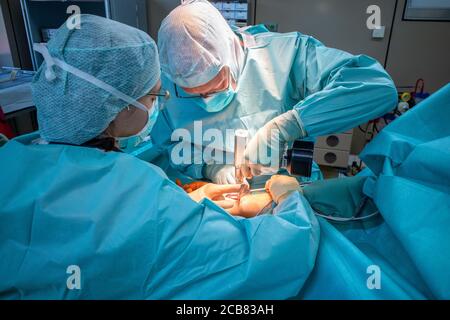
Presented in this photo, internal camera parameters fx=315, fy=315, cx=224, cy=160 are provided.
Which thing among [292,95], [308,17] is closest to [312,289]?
[292,95]

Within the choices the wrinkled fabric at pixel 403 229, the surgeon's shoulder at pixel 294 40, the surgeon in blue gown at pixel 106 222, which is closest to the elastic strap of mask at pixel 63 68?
the surgeon in blue gown at pixel 106 222

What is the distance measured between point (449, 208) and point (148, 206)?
62cm

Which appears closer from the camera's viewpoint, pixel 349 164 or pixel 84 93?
pixel 84 93

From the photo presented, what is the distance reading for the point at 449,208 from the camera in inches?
25.5

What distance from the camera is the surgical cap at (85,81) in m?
0.73

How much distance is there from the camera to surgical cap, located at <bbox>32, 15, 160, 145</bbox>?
0.73 metres

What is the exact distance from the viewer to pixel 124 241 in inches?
24.3

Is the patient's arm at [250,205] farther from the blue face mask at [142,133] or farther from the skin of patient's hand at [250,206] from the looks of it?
the blue face mask at [142,133]

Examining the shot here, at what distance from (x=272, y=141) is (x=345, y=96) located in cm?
30

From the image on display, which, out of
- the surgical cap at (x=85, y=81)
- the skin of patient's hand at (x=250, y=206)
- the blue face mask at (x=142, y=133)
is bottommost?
the skin of patient's hand at (x=250, y=206)

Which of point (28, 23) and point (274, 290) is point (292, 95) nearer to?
point (274, 290)

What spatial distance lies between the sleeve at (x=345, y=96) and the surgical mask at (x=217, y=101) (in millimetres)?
273

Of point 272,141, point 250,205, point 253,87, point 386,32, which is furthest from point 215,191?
point 386,32

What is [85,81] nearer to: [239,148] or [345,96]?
[239,148]
